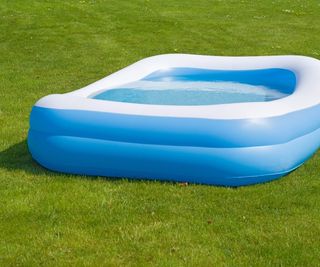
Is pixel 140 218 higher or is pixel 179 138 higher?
pixel 179 138

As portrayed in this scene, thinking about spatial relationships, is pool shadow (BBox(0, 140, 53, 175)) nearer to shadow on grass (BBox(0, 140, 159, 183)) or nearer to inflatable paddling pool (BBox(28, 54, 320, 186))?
shadow on grass (BBox(0, 140, 159, 183))

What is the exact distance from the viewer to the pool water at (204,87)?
749 cm

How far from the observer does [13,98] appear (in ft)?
29.7

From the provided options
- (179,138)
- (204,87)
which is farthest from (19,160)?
(204,87)

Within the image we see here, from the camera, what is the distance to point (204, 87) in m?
8.32

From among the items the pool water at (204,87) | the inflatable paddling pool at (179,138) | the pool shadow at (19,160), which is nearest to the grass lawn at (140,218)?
the pool shadow at (19,160)

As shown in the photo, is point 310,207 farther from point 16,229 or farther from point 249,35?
point 249,35

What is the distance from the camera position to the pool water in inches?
295

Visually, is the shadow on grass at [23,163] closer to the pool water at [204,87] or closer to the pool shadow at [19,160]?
the pool shadow at [19,160]

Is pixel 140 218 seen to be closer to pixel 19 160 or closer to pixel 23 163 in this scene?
pixel 23 163

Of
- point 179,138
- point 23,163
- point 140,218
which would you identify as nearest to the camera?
point 140,218

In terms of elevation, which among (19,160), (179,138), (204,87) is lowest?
(19,160)

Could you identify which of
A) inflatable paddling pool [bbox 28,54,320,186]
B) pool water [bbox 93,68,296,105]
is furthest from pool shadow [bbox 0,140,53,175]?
pool water [bbox 93,68,296,105]

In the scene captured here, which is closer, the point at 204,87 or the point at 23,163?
the point at 23,163
